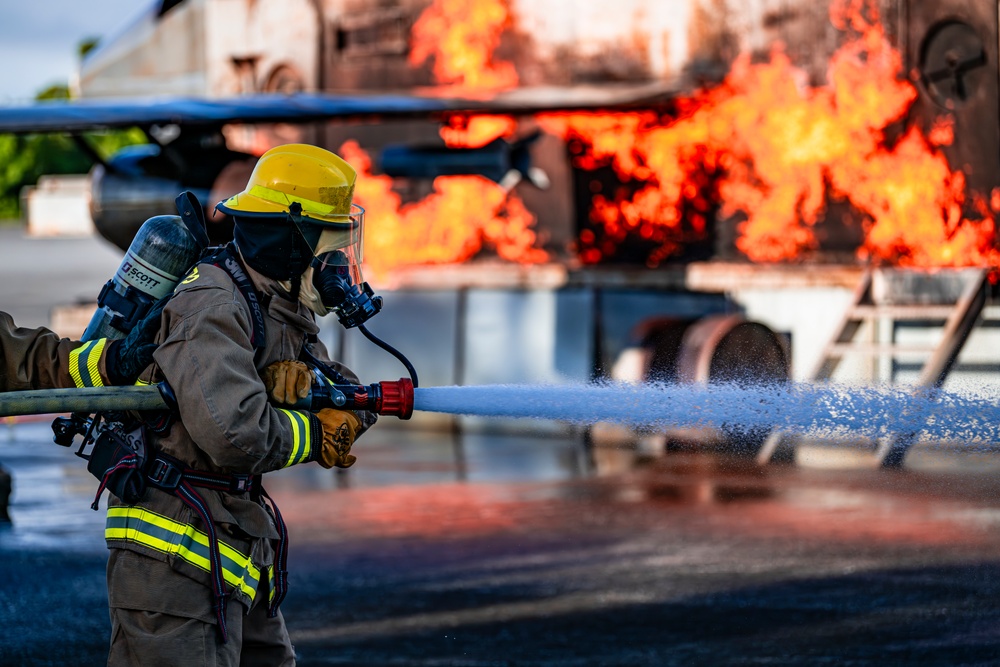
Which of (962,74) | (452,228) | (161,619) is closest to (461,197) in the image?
(452,228)

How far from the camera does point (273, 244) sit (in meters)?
3.71

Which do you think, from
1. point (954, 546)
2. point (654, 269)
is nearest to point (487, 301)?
point (654, 269)

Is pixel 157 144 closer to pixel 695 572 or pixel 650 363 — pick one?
pixel 650 363

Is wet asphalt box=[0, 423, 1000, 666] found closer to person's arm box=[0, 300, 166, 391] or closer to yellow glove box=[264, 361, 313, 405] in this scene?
person's arm box=[0, 300, 166, 391]

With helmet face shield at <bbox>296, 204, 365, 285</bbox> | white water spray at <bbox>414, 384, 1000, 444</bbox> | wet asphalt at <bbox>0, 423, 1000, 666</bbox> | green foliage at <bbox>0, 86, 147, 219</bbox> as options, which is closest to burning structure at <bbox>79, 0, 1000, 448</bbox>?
wet asphalt at <bbox>0, 423, 1000, 666</bbox>

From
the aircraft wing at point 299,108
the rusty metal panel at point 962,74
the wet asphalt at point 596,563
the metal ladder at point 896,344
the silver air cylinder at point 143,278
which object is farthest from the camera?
the aircraft wing at point 299,108

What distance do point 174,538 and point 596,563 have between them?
4.21 metres

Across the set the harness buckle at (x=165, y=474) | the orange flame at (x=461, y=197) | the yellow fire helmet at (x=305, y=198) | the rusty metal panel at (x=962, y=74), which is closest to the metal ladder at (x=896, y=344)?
the rusty metal panel at (x=962, y=74)

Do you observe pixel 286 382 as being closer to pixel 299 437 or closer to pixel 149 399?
pixel 299 437

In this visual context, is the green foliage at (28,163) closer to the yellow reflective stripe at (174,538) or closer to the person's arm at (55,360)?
the person's arm at (55,360)

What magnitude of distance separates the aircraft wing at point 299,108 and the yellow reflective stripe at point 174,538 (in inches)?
394

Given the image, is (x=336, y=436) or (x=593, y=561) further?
(x=593, y=561)

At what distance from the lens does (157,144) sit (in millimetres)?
13711

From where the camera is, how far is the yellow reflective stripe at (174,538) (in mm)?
3529
